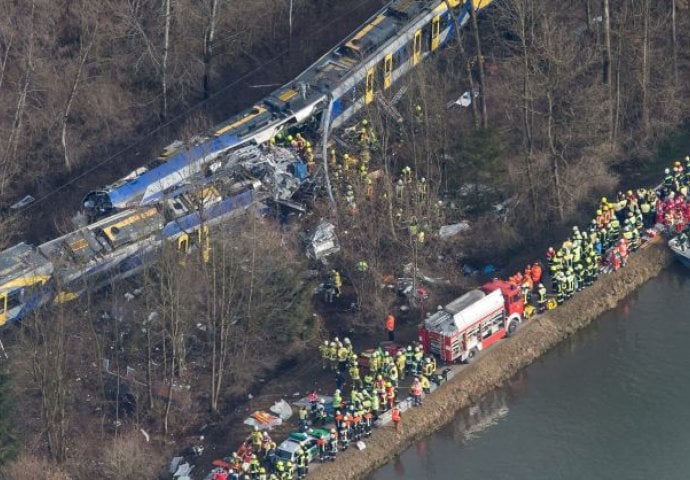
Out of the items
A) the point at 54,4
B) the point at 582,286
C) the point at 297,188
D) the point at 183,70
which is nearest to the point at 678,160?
the point at 582,286

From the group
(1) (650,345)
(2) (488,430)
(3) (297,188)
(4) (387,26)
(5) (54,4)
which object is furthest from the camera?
(5) (54,4)

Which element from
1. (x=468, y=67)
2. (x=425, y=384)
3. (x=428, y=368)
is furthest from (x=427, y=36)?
(x=425, y=384)

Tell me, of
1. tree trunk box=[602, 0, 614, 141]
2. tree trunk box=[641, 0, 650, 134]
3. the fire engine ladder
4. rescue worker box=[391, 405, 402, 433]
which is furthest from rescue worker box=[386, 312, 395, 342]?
tree trunk box=[641, 0, 650, 134]

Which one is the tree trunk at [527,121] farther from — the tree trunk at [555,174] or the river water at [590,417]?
the river water at [590,417]

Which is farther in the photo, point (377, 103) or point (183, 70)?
point (183, 70)

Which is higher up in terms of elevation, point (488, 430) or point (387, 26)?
point (387, 26)

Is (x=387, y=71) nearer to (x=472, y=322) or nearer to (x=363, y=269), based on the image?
(x=363, y=269)

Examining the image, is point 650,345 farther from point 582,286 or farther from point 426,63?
point 426,63
